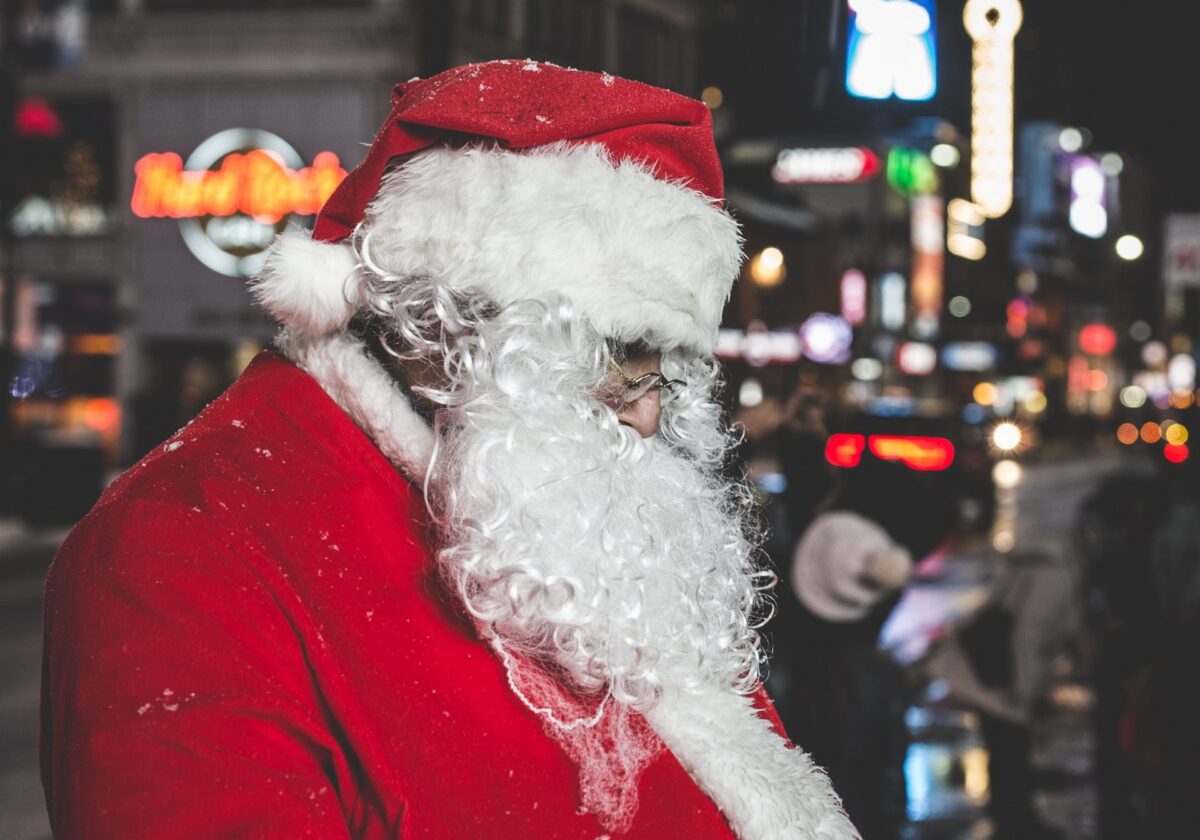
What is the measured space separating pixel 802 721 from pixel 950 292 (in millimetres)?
51862

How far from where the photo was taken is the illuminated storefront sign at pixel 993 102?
9859mm

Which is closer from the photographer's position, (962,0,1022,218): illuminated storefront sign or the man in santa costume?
the man in santa costume

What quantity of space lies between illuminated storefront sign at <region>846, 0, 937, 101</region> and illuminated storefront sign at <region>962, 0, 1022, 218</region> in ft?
9.17

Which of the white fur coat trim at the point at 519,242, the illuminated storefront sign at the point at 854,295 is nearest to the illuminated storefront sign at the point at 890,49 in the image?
the white fur coat trim at the point at 519,242

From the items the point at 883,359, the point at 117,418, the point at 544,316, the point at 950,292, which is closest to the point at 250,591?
the point at 544,316

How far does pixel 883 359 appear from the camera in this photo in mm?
39469

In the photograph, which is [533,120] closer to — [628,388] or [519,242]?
[519,242]

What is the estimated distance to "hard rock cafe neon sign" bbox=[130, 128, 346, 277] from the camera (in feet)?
74.2

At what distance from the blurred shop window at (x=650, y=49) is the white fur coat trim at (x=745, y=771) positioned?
2494 cm

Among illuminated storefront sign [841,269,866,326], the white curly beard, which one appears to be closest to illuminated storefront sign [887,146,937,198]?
illuminated storefront sign [841,269,866,326]

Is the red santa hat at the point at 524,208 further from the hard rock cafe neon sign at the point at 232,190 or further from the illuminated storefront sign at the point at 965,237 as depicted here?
the illuminated storefront sign at the point at 965,237

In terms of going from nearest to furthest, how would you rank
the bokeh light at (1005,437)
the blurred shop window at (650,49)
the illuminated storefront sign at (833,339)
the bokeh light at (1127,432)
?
1. the illuminated storefront sign at (833,339)
2. the blurred shop window at (650,49)
3. the bokeh light at (1005,437)
4. the bokeh light at (1127,432)

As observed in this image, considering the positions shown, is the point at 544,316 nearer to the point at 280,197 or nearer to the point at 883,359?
the point at 280,197

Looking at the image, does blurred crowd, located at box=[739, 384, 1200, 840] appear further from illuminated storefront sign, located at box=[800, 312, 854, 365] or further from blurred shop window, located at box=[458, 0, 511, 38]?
blurred shop window, located at box=[458, 0, 511, 38]
